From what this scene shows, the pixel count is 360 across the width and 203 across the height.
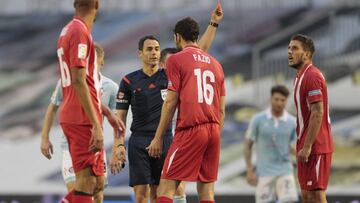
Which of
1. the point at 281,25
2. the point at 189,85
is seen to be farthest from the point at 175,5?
the point at 189,85

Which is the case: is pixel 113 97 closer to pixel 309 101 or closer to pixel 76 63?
pixel 309 101

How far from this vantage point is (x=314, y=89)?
8352mm

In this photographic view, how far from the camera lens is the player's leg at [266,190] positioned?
477 inches

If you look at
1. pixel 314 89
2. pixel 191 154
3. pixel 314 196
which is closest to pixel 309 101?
pixel 314 89

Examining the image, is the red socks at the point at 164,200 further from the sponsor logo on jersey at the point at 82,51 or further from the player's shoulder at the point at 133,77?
the player's shoulder at the point at 133,77

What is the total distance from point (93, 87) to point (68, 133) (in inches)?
16.3

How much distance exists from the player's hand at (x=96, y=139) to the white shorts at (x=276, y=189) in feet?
18.7

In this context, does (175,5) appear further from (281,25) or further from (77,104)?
(77,104)

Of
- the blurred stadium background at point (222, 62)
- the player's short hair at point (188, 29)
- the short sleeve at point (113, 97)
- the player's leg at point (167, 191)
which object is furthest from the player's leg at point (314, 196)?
the blurred stadium background at point (222, 62)

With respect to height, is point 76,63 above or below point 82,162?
above

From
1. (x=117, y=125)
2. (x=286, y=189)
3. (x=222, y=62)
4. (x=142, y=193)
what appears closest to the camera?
(x=117, y=125)

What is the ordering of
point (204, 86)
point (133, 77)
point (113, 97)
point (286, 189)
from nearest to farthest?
point (204, 86) → point (133, 77) → point (113, 97) → point (286, 189)

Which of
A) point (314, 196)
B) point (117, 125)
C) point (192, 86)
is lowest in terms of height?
point (314, 196)

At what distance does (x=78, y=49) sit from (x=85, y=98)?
0.38 metres
